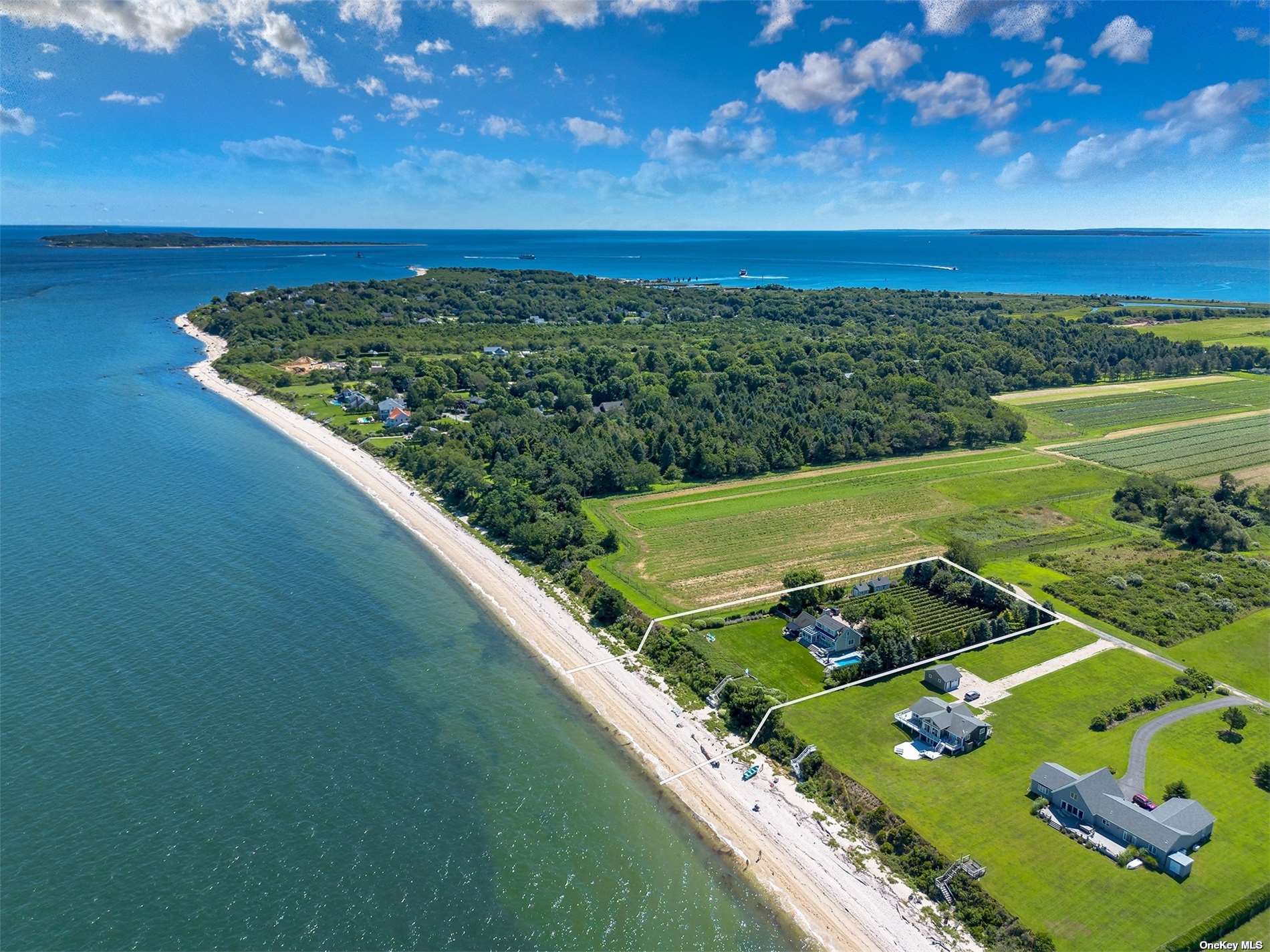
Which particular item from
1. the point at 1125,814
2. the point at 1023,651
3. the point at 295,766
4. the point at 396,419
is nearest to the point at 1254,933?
the point at 1125,814

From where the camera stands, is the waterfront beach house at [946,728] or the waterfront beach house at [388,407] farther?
the waterfront beach house at [388,407]

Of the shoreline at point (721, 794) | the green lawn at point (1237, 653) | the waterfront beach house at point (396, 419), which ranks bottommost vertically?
the shoreline at point (721, 794)

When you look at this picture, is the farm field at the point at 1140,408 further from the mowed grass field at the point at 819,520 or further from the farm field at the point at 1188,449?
the mowed grass field at the point at 819,520

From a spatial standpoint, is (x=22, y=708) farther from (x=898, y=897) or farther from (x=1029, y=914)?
(x=1029, y=914)

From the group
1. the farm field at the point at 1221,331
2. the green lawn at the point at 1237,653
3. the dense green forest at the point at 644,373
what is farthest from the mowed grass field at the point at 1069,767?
the farm field at the point at 1221,331

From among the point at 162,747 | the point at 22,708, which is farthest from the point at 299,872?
the point at 22,708

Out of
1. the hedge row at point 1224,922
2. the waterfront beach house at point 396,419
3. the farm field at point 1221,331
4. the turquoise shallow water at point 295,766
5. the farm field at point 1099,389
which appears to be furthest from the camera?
the farm field at point 1221,331
